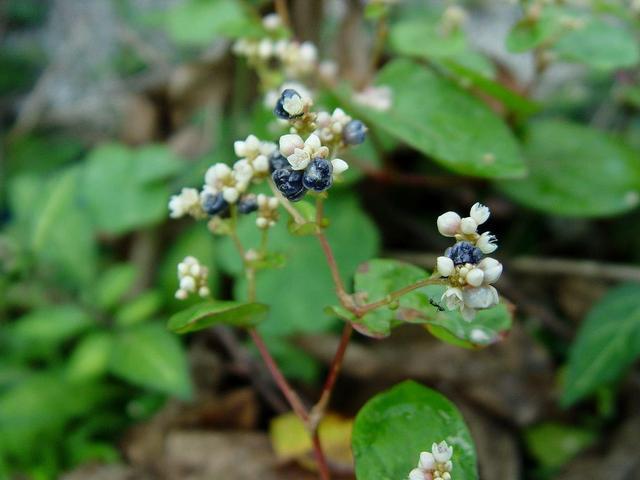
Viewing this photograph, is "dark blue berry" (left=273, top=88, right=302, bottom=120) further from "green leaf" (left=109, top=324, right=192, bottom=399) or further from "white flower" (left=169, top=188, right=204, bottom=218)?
"green leaf" (left=109, top=324, right=192, bottom=399)

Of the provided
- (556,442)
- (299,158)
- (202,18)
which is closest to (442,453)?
(299,158)

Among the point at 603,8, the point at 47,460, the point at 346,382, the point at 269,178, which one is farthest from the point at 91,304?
the point at 603,8

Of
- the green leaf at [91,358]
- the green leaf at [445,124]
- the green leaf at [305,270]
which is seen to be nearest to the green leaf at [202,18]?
the green leaf at [445,124]

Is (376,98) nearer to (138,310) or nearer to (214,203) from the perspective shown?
(214,203)

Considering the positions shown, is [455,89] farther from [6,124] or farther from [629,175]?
[6,124]

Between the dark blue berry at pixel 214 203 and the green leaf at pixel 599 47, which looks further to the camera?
the green leaf at pixel 599 47

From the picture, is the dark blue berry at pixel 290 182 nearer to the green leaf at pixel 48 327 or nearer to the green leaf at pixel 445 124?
the green leaf at pixel 445 124

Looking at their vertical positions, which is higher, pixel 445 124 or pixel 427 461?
pixel 445 124
